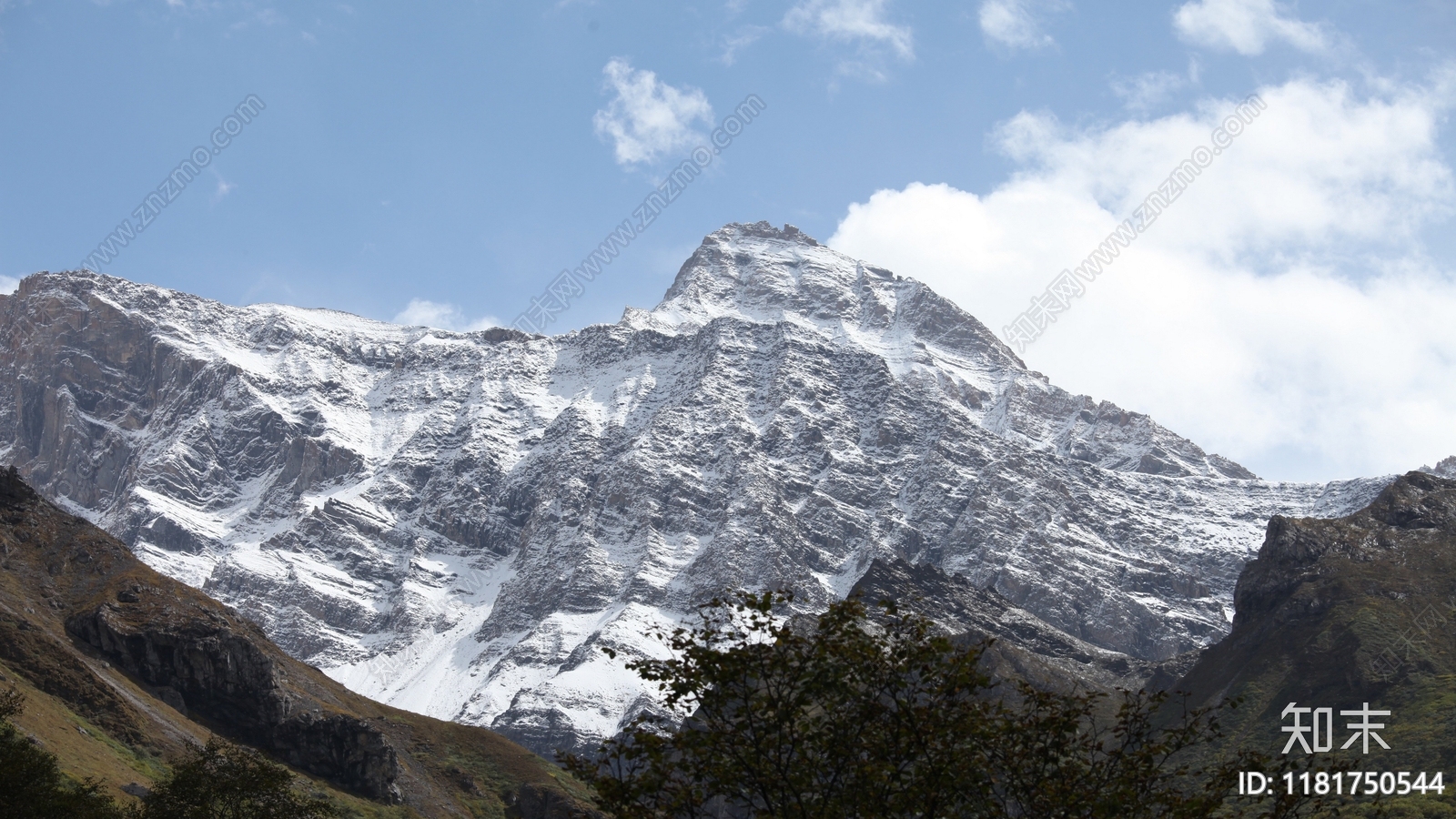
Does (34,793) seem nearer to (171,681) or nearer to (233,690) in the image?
(171,681)

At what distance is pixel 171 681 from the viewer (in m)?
149

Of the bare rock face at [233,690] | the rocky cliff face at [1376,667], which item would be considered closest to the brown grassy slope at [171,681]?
the bare rock face at [233,690]

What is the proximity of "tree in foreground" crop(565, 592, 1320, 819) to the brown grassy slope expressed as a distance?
105 meters

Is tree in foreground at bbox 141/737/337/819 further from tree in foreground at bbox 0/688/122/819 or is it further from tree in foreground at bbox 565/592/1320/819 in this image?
tree in foreground at bbox 565/592/1320/819

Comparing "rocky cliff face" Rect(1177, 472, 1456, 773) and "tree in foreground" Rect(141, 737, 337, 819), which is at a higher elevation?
"rocky cliff face" Rect(1177, 472, 1456, 773)

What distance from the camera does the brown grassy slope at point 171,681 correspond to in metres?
128

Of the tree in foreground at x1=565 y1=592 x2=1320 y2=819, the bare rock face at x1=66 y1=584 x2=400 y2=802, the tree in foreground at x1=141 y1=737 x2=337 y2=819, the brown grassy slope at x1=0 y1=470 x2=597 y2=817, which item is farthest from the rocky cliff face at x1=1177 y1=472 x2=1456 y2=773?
the tree in foreground at x1=565 y1=592 x2=1320 y2=819

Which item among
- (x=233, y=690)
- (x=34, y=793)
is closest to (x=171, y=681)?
(x=233, y=690)

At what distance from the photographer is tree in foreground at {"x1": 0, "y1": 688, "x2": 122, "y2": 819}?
6800cm

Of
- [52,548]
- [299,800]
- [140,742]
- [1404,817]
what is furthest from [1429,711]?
[52,548]

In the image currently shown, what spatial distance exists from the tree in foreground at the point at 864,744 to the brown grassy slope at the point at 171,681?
4126 inches

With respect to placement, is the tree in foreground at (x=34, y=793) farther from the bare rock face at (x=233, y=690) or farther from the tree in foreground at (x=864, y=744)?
the bare rock face at (x=233, y=690)

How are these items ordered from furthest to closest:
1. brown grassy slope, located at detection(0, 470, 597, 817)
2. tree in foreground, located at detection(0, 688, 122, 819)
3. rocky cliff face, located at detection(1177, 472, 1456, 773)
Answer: rocky cliff face, located at detection(1177, 472, 1456, 773)
brown grassy slope, located at detection(0, 470, 597, 817)
tree in foreground, located at detection(0, 688, 122, 819)

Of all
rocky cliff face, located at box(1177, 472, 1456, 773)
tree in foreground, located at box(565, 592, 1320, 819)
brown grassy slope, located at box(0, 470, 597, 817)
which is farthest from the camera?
rocky cliff face, located at box(1177, 472, 1456, 773)
